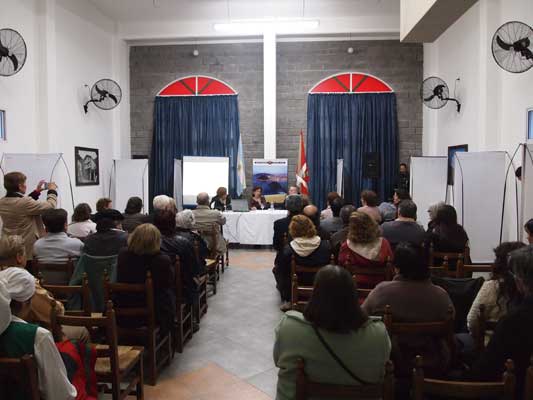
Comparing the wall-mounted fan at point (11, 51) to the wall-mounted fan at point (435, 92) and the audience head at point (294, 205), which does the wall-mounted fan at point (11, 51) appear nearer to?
the audience head at point (294, 205)

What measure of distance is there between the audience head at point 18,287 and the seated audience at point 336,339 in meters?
1.09

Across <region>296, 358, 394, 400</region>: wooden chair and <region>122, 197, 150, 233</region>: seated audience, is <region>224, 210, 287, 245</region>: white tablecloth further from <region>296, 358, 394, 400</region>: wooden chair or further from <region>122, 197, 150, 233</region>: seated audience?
<region>296, 358, 394, 400</region>: wooden chair

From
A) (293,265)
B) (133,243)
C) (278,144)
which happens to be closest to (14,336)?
(133,243)

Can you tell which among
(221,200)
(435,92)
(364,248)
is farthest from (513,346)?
(435,92)

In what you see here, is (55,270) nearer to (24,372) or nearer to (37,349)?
(37,349)

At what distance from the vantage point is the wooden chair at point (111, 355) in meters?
2.09

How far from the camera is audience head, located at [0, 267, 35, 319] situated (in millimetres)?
1775

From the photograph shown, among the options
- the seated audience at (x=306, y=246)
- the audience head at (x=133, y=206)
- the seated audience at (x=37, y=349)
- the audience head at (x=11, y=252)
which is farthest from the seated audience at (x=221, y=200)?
the seated audience at (x=37, y=349)

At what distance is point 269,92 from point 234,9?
1.77 m

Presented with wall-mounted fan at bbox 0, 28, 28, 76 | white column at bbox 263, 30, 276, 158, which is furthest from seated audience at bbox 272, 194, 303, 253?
white column at bbox 263, 30, 276, 158

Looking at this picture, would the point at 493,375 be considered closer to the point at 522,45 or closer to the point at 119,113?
the point at 522,45

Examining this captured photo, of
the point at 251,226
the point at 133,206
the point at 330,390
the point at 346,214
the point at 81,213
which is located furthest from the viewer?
the point at 251,226

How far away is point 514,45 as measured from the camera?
473cm

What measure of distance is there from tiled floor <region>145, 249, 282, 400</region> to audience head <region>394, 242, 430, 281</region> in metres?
1.30
